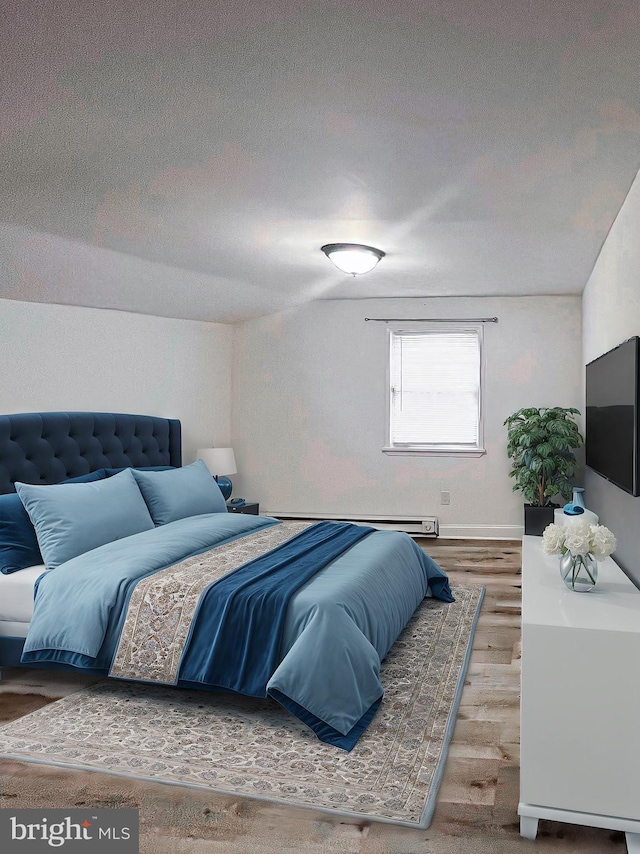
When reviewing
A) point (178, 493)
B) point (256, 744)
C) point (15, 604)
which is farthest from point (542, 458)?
point (15, 604)

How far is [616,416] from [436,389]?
3667 mm

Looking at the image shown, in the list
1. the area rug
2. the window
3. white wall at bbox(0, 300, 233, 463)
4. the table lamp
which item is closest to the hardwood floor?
the area rug

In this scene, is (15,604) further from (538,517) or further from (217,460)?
(538,517)

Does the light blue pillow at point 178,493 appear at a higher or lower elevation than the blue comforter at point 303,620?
higher

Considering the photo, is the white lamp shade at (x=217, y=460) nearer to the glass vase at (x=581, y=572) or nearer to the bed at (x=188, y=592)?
the bed at (x=188, y=592)

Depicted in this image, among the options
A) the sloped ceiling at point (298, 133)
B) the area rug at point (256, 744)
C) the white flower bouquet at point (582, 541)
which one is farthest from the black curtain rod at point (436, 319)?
the white flower bouquet at point (582, 541)

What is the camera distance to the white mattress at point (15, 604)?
3.56 meters

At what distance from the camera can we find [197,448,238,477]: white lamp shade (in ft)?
21.4

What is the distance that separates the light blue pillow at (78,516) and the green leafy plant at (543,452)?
11.3ft

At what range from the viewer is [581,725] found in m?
2.28

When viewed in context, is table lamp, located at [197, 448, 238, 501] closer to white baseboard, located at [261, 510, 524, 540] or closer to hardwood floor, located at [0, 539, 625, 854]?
white baseboard, located at [261, 510, 524, 540]

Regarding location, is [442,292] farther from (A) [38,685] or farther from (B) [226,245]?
(A) [38,685]

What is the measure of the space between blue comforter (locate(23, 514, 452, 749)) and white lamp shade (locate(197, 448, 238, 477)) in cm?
229

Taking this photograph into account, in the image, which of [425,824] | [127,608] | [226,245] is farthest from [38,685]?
[226,245]
